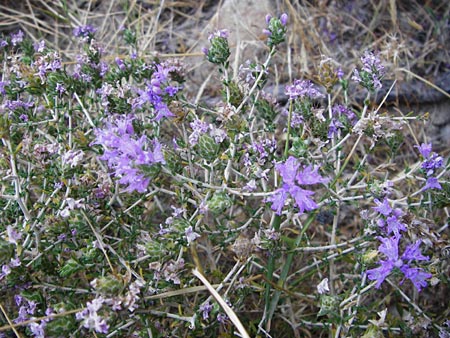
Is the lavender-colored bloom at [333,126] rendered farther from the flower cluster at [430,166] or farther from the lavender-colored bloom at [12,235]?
the lavender-colored bloom at [12,235]

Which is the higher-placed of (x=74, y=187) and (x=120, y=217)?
(x=74, y=187)

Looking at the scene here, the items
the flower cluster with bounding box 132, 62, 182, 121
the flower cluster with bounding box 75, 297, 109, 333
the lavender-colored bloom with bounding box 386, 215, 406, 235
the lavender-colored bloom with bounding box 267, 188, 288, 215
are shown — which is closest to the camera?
the flower cluster with bounding box 75, 297, 109, 333

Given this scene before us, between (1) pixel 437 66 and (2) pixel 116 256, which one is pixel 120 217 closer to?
(2) pixel 116 256

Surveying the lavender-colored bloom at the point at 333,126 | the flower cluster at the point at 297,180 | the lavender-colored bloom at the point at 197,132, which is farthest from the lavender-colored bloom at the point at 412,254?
the lavender-colored bloom at the point at 197,132

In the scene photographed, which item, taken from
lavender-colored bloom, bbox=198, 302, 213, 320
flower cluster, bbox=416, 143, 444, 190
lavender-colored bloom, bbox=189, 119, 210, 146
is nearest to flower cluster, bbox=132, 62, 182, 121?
lavender-colored bloom, bbox=189, 119, 210, 146

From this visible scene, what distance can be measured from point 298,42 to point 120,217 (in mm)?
1529

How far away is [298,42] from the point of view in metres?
2.97

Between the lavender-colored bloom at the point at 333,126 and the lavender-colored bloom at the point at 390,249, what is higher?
the lavender-colored bloom at the point at 333,126

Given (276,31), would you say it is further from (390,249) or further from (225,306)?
(225,306)

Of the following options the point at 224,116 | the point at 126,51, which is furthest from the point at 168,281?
the point at 126,51

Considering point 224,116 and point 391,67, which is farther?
point 391,67

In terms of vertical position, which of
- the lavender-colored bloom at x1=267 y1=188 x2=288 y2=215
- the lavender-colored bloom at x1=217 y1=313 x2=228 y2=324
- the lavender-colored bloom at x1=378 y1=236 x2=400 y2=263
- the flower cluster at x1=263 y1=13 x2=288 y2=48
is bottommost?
the lavender-colored bloom at x1=217 y1=313 x2=228 y2=324

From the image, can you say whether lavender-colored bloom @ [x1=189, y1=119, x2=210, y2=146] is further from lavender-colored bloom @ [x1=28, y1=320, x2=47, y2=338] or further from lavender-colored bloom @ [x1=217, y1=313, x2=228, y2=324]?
lavender-colored bloom @ [x1=28, y1=320, x2=47, y2=338]

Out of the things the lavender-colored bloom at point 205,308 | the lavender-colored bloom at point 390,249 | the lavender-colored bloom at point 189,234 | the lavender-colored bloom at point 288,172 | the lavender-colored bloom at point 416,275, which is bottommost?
the lavender-colored bloom at point 205,308
